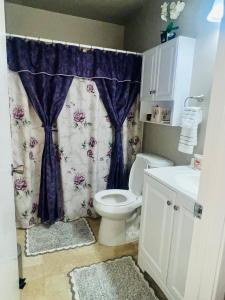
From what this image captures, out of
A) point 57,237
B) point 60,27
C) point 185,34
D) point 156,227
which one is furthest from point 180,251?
point 60,27

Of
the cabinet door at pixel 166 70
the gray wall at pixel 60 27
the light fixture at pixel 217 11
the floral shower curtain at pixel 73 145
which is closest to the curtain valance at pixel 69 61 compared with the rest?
the floral shower curtain at pixel 73 145

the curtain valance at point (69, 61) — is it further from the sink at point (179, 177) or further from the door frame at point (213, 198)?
the door frame at point (213, 198)

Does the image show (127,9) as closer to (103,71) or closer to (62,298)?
(103,71)

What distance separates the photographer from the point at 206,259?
2.54ft

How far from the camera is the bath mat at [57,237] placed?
6.56 feet

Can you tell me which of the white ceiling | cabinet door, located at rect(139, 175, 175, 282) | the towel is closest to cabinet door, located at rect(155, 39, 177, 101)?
the towel

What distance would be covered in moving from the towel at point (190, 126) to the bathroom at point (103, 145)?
0.01 metres

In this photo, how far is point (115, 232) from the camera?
205cm

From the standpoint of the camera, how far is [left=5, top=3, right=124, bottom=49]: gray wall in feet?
8.20

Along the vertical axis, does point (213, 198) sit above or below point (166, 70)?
below

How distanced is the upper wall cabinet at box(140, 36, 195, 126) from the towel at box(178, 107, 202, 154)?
14cm

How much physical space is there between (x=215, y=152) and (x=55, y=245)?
1817 mm

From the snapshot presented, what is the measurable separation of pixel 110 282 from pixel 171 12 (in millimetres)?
2225

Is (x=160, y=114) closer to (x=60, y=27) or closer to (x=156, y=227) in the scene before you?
(x=156, y=227)
